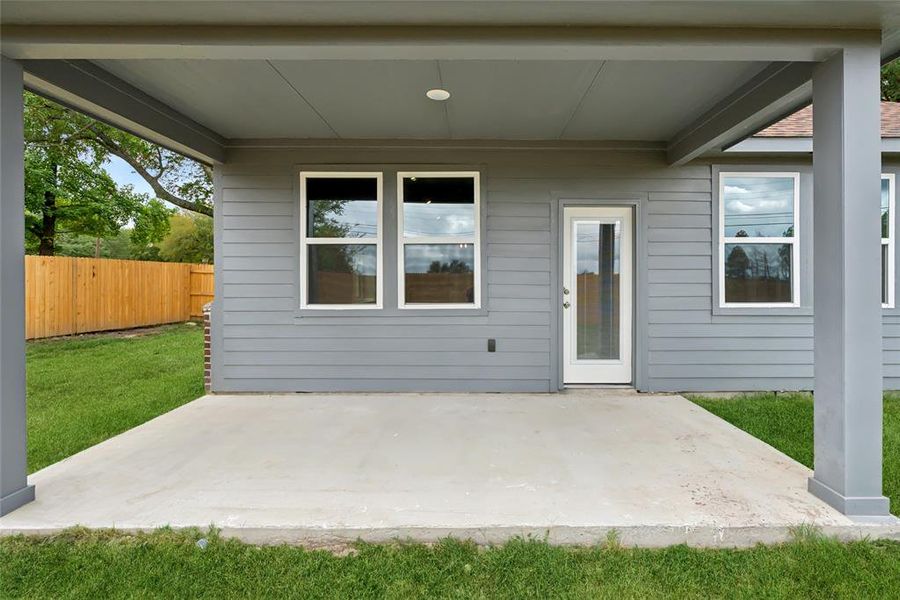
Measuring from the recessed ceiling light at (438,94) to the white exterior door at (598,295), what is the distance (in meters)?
1.90

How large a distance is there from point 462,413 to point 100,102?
3.61 m

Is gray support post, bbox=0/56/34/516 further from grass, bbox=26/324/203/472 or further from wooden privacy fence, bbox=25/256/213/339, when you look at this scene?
wooden privacy fence, bbox=25/256/213/339

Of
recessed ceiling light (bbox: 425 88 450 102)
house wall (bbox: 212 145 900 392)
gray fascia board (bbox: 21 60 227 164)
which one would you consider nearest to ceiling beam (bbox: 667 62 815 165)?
house wall (bbox: 212 145 900 392)

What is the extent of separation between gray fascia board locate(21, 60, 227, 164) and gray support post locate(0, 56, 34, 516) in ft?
1.35

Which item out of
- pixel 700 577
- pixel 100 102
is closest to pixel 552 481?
pixel 700 577

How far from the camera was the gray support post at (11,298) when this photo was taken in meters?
2.25

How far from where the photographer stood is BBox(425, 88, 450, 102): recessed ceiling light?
3381mm

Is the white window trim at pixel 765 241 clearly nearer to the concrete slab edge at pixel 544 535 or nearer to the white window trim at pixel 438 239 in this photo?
the white window trim at pixel 438 239

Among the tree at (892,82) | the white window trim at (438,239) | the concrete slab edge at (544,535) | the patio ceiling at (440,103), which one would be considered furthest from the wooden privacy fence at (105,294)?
the tree at (892,82)

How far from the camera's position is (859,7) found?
2.11 m

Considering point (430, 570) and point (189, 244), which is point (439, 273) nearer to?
point (430, 570)

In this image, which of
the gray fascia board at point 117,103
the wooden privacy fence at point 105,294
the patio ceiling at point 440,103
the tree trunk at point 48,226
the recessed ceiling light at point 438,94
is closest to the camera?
the gray fascia board at point 117,103

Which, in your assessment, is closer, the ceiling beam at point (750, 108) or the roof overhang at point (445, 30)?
the roof overhang at point (445, 30)

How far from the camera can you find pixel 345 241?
464cm
